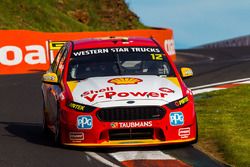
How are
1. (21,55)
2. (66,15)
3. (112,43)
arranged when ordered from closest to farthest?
(112,43)
(21,55)
(66,15)

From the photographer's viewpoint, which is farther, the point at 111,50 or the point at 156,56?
the point at 111,50

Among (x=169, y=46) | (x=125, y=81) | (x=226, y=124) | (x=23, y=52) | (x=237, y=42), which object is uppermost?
(x=125, y=81)

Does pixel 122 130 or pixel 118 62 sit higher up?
pixel 118 62

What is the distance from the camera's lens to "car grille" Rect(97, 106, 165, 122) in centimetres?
1008

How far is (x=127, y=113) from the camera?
1008cm

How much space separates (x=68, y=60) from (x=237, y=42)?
180 ft

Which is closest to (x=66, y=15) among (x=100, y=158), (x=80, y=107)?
(x=80, y=107)

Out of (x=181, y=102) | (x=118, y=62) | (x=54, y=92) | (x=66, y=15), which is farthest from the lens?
(x=66, y=15)

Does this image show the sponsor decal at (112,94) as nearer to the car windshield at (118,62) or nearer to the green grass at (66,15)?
the car windshield at (118,62)

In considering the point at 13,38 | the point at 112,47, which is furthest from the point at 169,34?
the point at 112,47

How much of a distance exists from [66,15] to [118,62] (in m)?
36.8

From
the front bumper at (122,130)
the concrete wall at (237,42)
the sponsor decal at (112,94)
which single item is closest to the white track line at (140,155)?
the front bumper at (122,130)

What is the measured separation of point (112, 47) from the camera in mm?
12078

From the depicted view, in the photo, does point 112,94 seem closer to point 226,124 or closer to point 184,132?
point 184,132
